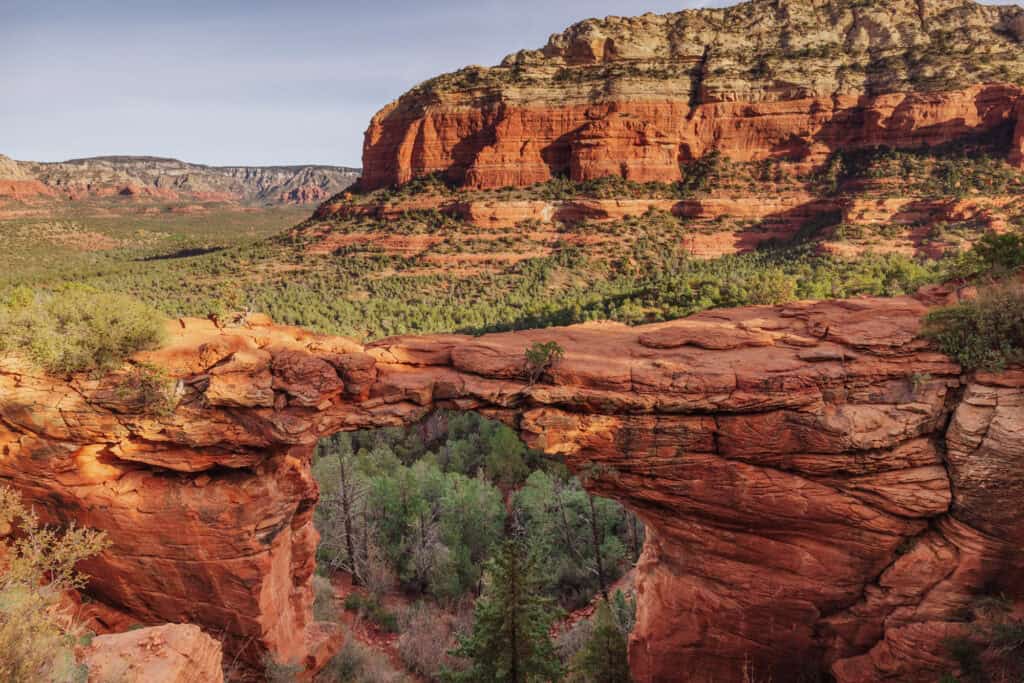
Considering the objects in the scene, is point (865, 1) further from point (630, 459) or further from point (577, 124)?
point (630, 459)

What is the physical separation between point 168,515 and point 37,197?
190515mm

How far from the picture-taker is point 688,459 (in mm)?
10938

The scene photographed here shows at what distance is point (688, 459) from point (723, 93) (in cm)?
7749

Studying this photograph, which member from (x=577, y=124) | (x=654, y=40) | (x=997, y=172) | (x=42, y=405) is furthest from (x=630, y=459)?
(x=654, y=40)

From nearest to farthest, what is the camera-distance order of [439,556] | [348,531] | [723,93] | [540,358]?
[540,358], [348,531], [439,556], [723,93]

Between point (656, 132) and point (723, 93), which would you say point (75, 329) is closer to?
point (656, 132)

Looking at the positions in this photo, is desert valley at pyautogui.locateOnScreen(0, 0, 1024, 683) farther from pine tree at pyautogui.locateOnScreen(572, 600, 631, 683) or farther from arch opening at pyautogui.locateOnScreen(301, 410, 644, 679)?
arch opening at pyautogui.locateOnScreen(301, 410, 644, 679)

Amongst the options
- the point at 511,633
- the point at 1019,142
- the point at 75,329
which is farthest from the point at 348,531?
the point at 1019,142

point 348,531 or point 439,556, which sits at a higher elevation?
point 348,531

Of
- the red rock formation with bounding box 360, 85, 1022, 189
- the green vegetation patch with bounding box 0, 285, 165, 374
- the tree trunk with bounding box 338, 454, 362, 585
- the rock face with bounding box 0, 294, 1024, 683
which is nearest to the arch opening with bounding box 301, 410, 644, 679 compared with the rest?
the tree trunk with bounding box 338, 454, 362, 585

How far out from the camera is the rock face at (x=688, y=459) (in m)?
9.77

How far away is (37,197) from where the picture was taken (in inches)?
5719

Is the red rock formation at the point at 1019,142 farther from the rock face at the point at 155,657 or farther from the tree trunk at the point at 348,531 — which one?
the rock face at the point at 155,657

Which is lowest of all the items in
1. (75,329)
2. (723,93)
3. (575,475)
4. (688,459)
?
(575,475)
